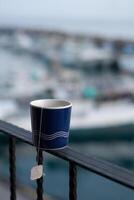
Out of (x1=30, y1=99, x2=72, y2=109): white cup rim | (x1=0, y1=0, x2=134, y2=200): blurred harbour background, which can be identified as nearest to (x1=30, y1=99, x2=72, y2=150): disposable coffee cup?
(x1=30, y1=99, x2=72, y2=109): white cup rim

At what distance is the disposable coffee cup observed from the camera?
1.60 ft

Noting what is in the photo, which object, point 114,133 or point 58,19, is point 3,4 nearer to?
point 58,19

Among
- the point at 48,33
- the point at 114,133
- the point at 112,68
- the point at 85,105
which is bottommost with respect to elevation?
the point at 114,133

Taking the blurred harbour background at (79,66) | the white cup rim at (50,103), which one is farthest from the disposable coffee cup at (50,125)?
the blurred harbour background at (79,66)

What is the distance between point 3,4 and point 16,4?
276 mm

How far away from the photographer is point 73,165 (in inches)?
18.6

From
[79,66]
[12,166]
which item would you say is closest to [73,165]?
[12,166]

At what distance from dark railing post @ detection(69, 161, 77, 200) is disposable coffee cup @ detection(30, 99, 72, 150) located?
38mm

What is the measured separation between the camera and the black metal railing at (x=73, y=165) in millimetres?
Answer: 420

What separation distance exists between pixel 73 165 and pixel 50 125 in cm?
6

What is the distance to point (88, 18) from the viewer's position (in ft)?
15.7

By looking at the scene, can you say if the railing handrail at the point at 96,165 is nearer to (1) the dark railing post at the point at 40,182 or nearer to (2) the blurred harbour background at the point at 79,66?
(1) the dark railing post at the point at 40,182

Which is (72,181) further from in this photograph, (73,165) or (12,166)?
(12,166)

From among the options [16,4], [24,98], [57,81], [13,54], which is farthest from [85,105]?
[16,4]
